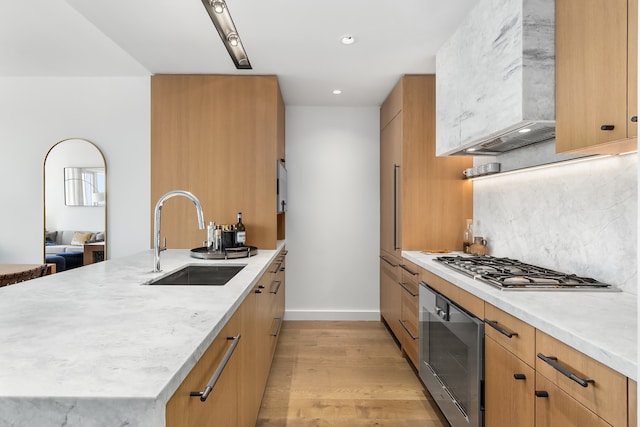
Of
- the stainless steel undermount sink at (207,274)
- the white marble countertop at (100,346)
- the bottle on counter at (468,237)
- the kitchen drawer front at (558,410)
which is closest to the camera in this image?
the white marble countertop at (100,346)

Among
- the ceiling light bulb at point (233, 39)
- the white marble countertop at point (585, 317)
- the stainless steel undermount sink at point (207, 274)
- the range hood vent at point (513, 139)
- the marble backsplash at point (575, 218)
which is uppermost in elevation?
the ceiling light bulb at point (233, 39)

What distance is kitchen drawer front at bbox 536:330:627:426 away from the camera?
3.06 ft

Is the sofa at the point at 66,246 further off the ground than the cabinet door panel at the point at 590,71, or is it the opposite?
the cabinet door panel at the point at 590,71

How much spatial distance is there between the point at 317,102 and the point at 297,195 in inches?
42.7

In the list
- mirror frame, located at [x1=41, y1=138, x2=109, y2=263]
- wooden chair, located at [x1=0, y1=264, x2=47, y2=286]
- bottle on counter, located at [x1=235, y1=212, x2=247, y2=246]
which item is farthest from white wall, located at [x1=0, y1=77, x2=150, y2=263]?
bottle on counter, located at [x1=235, y1=212, x2=247, y2=246]

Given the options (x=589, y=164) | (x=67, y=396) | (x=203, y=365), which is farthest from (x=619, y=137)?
(x=67, y=396)

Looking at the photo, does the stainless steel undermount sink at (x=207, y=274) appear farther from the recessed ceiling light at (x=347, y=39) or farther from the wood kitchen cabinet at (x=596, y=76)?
the wood kitchen cabinet at (x=596, y=76)

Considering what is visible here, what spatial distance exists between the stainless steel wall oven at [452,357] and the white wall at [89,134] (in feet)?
8.53

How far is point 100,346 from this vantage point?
888 mm

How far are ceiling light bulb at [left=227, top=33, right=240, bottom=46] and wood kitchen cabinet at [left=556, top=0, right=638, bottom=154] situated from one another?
1.70m

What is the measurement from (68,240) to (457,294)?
3.47 meters

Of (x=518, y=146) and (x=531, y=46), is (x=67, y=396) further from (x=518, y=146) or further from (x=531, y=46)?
(x=518, y=146)

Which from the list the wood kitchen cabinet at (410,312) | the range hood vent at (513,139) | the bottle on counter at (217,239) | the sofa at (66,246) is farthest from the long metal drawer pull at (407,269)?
the sofa at (66,246)

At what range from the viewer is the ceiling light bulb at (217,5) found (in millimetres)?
1814
